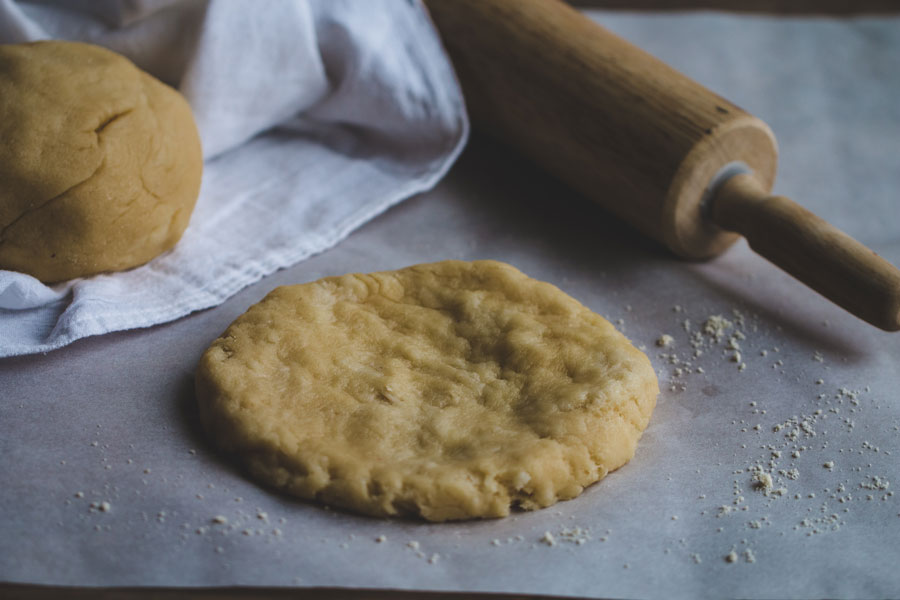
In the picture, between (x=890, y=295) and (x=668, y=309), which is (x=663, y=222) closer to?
(x=668, y=309)

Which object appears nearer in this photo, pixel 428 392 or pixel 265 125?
pixel 428 392

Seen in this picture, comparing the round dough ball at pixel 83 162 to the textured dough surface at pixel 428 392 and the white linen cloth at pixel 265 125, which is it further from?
the textured dough surface at pixel 428 392

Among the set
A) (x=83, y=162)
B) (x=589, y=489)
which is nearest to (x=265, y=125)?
(x=83, y=162)

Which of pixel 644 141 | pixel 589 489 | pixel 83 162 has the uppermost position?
pixel 644 141

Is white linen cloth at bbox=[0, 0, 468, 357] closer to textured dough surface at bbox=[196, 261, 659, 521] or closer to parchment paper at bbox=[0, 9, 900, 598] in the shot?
parchment paper at bbox=[0, 9, 900, 598]

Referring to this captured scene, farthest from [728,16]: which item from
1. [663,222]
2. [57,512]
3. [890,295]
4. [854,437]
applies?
[57,512]

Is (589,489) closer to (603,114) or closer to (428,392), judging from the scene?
(428,392)

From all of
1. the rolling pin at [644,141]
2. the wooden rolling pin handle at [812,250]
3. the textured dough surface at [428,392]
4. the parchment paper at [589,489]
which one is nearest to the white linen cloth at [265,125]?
the parchment paper at [589,489]
